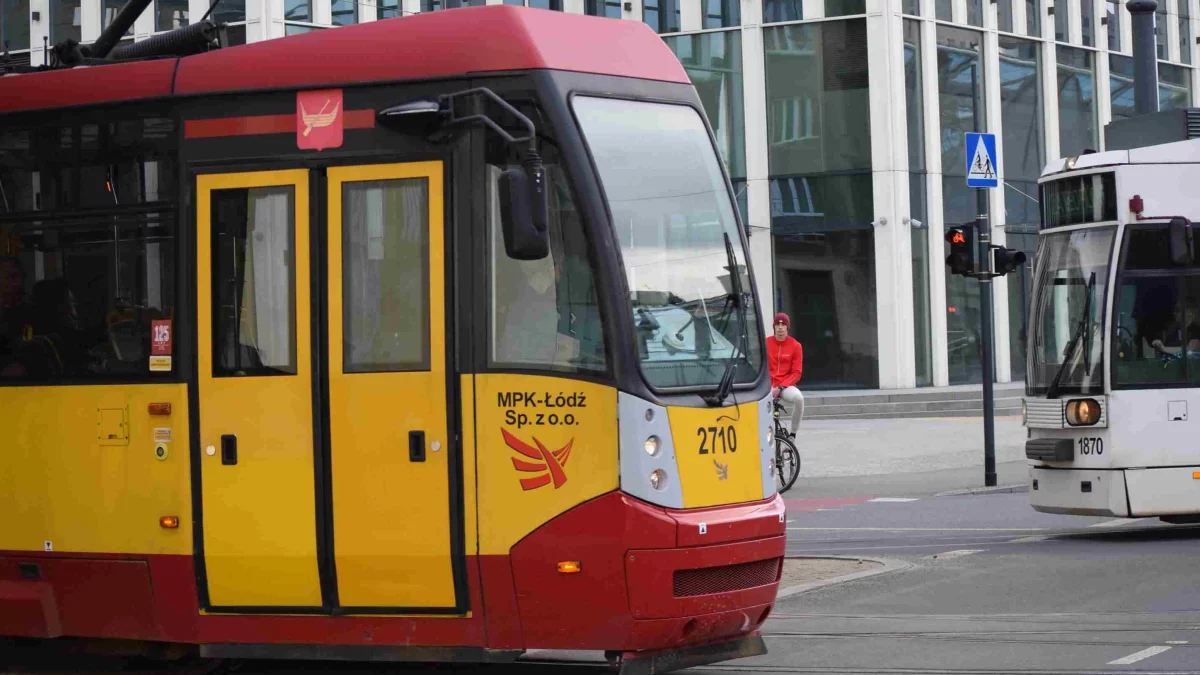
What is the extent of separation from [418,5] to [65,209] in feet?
104

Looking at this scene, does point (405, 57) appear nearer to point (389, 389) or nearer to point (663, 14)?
point (389, 389)

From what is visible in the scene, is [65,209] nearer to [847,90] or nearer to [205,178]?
[205,178]

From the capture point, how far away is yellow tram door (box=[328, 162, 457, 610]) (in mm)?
7906

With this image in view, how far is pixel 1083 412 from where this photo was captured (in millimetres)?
13461

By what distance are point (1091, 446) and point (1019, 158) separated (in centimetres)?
2745

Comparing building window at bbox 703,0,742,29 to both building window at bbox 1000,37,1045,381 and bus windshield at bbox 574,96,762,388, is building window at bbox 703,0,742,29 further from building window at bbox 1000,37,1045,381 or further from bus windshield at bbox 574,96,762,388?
bus windshield at bbox 574,96,762,388

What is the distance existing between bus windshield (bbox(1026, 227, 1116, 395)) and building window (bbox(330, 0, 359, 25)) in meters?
26.8

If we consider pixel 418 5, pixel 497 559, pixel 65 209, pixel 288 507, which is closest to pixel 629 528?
pixel 497 559

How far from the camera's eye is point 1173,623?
31.4 feet

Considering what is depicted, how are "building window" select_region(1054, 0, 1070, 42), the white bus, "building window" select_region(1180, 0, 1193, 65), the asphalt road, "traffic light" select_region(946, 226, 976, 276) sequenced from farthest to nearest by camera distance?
"building window" select_region(1180, 0, 1193, 65) < "building window" select_region(1054, 0, 1070, 42) < "traffic light" select_region(946, 226, 976, 276) < the white bus < the asphalt road

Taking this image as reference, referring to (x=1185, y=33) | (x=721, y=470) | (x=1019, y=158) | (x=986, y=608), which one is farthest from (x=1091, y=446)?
(x=1185, y=33)

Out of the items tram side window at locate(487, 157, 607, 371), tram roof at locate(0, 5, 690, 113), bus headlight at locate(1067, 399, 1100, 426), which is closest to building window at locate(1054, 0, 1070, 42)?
bus headlight at locate(1067, 399, 1100, 426)

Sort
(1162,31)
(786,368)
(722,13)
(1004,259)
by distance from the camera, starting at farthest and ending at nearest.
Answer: (1162,31) < (722,13) < (786,368) < (1004,259)

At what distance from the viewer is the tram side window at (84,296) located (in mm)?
8578
